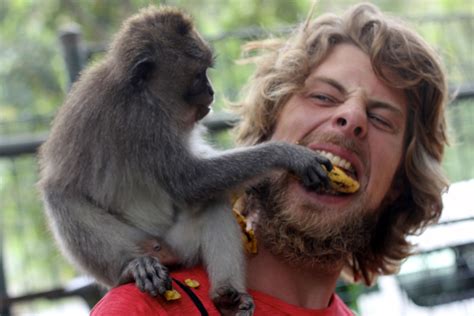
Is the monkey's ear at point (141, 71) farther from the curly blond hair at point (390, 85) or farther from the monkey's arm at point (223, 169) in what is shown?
the curly blond hair at point (390, 85)

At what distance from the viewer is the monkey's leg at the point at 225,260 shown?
3.39m

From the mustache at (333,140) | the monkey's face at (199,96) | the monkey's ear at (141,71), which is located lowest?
the mustache at (333,140)

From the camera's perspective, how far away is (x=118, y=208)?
3682 millimetres

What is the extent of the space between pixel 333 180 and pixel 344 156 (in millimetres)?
161

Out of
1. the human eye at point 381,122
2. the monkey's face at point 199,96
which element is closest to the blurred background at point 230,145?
the monkey's face at point 199,96

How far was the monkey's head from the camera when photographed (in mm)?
3826

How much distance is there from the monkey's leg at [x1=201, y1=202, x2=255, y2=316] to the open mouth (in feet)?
1.29

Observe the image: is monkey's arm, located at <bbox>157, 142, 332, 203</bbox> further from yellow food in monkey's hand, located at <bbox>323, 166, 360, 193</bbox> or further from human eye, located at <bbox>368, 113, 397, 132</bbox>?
human eye, located at <bbox>368, 113, 397, 132</bbox>

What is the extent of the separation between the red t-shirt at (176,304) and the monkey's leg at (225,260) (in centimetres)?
4

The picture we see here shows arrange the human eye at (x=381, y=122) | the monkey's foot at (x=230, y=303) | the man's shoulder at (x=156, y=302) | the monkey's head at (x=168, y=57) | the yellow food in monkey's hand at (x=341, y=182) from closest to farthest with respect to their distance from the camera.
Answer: the man's shoulder at (x=156, y=302) → the monkey's foot at (x=230, y=303) → the yellow food in monkey's hand at (x=341, y=182) → the monkey's head at (x=168, y=57) → the human eye at (x=381, y=122)

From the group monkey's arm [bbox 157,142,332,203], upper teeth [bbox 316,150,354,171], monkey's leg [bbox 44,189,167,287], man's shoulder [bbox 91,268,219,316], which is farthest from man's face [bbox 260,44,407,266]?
monkey's leg [bbox 44,189,167,287]

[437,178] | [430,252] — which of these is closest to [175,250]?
[437,178]

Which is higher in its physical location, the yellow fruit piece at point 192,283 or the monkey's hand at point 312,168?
the monkey's hand at point 312,168

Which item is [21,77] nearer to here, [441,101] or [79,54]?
[79,54]
